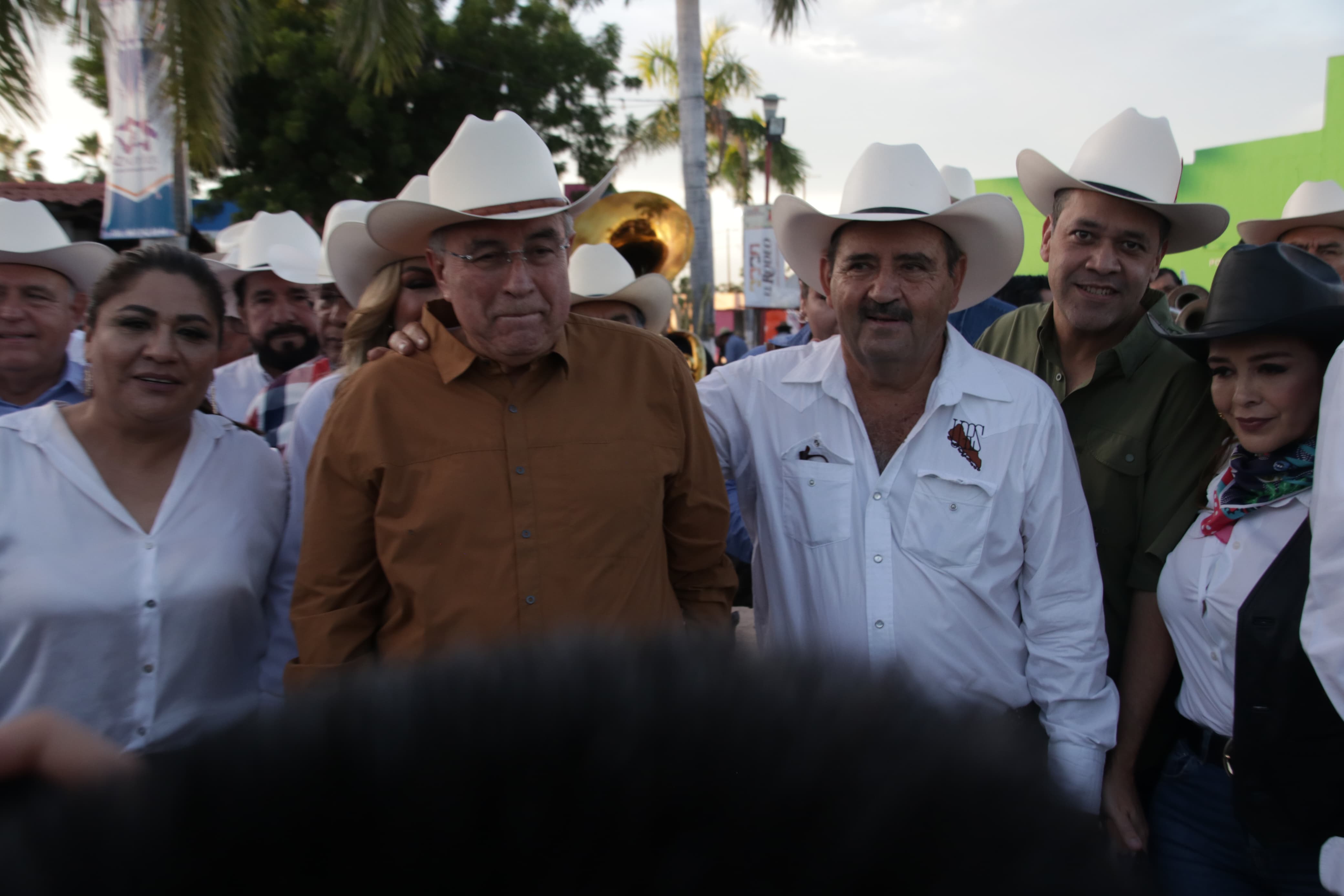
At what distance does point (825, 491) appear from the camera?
2451 mm

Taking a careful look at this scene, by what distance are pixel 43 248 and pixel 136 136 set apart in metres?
6.22

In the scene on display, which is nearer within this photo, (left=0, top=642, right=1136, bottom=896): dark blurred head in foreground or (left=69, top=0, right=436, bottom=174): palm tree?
(left=0, top=642, right=1136, bottom=896): dark blurred head in foreground

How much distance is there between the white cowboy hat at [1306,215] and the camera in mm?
3996

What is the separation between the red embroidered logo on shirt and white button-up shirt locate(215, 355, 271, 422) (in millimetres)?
3378

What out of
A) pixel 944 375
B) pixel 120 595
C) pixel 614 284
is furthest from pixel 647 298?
pixel 120 595

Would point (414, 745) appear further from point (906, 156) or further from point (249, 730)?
point (906, 156)

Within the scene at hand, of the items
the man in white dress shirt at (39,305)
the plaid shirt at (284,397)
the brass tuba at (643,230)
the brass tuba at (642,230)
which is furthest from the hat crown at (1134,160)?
the brass tuba at (642,230)

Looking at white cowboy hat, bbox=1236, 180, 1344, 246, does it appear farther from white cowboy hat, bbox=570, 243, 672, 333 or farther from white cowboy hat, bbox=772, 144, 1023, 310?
white cowboy hat, bbox=570, 243, 672, 333

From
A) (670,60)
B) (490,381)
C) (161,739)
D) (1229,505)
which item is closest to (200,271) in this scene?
(490,381)

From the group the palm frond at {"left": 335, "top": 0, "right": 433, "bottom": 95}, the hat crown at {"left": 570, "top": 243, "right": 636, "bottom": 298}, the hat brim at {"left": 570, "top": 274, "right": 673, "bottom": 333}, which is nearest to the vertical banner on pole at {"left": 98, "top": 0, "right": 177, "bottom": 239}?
the palm frond at {"left": 335, "top": 0, "right": 433, "bottom": 95}

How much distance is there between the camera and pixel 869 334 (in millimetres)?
2484

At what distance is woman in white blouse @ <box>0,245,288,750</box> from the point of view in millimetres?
1996

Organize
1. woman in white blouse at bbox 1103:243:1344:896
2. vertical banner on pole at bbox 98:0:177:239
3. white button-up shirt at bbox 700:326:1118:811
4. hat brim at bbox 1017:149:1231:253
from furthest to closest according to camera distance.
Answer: vertical banner on pole at bbox 98:0:177:239 → hat brim at bbox 1017:149:1231:253 → white button-up shirt at bbox 700:326:1118:811 → woman in white blouse at bbox 1103:243:1344:896

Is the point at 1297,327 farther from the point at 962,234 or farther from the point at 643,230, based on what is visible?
the point at 643,230
